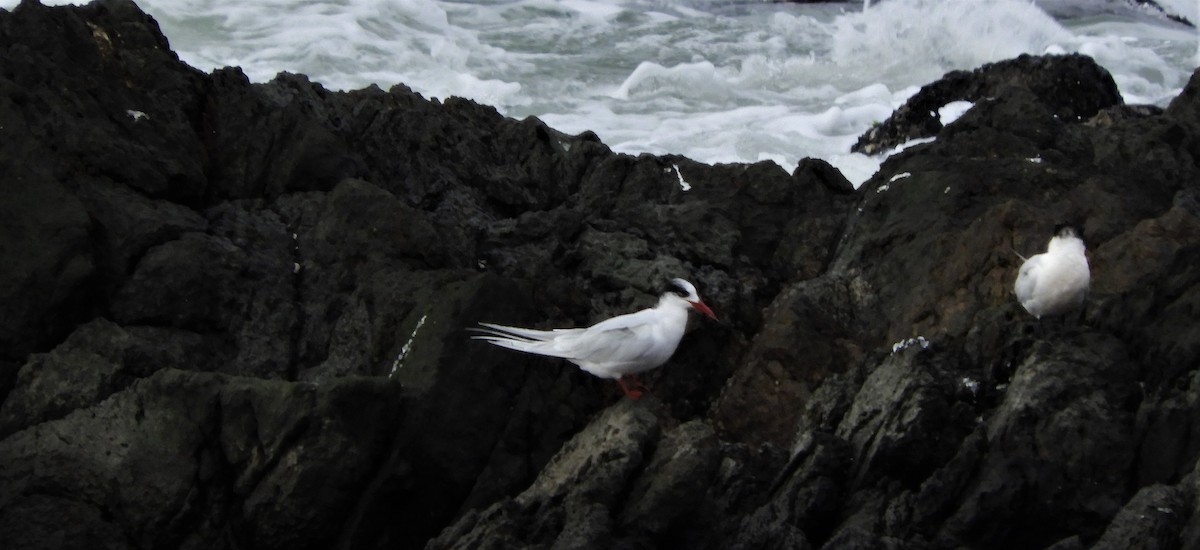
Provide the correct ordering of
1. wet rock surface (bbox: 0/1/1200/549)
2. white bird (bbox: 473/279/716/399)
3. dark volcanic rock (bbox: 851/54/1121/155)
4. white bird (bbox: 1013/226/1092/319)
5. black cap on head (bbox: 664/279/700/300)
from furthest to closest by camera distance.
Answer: dark volcanic rock (bbox: 851/54/1121/155), black cap on head (bbox: 664/279/700/300), white bird (bbox: 473/279/716/399), white bird (bbox: 1013/226/1092/319), wet rock surface (bbox: 0/1/1200/549)

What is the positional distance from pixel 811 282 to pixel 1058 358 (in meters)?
2.60

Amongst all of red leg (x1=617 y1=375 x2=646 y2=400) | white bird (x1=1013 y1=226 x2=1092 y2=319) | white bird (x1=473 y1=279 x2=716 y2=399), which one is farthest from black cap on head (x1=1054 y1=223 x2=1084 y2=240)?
red leg (x1=617 y1=375 x2=646 y2=400)

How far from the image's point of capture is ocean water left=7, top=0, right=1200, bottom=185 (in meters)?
17.8

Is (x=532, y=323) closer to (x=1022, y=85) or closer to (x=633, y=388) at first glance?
(x=633, y=388)

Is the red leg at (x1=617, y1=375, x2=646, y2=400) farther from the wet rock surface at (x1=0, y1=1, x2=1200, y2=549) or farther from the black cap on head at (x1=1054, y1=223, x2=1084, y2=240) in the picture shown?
the black cap on head at (x1=1054, y1=223, x2=1084, y2=240)

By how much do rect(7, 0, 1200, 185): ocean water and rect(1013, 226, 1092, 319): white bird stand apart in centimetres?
712

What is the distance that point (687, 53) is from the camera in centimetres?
2164

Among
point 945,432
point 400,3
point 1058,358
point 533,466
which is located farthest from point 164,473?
point 400,3

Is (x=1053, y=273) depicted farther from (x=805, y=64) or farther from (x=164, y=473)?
(x=805, y=64)

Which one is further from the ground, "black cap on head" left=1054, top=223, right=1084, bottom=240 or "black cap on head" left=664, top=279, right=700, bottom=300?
"black cap on head" left=1054, top=223, right=1084, bottom=240

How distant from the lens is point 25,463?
655cm

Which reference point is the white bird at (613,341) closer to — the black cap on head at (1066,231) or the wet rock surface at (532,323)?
the wet rock surface at (532,323)

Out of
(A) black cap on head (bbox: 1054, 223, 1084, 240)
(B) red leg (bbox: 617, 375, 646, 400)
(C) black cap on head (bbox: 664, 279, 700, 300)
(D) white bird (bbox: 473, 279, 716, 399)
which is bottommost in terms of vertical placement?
(B) red leg (bbox: 617, 375, 646, 400)

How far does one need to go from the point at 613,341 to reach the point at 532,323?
67cm
